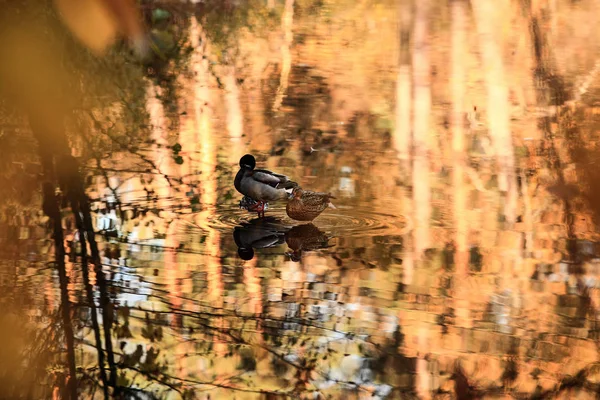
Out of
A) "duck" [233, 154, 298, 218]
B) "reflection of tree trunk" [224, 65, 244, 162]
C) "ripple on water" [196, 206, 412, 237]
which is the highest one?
"reflection of tree trunk" [224, 65, 244, 162]

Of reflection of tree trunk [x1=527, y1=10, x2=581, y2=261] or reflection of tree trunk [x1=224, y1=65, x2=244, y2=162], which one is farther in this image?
reflection of tree trunk [x1=224, y1=65, x2=244, y2=162]

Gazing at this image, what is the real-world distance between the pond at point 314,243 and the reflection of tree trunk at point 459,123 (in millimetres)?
33

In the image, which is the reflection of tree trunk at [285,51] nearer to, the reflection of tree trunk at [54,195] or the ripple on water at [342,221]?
the reflection of tree trunk at [54,195]

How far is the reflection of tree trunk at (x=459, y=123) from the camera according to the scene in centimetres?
682

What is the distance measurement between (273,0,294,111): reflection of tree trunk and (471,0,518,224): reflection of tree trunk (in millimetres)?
2352

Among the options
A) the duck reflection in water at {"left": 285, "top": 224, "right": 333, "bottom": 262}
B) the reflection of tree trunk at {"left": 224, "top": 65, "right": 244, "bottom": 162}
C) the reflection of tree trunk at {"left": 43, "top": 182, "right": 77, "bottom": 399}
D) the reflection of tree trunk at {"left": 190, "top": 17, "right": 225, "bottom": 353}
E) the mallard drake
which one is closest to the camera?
the reflection of tree trunk at {"left": 43, "top": 182, "right": 77, "bottom": 399}

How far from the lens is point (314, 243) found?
663 centimetres

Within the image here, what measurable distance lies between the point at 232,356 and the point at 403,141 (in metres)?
5.34

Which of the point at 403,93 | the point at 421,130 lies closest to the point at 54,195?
the point at 421,130

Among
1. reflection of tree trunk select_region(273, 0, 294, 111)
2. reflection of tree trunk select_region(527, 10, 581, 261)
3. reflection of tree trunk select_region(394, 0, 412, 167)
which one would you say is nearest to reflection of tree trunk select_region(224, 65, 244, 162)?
reflection of tree trunk select_region(273, 0, 294, 111)

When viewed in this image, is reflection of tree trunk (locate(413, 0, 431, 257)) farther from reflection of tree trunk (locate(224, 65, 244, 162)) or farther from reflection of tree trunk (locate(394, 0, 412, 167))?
reflection of tree trunk (locate(224, 65, 244, 162))

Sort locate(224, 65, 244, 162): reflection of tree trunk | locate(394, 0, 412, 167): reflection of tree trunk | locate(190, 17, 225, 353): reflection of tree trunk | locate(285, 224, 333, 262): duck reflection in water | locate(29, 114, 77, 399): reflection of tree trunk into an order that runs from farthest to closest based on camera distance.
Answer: locate(394, 0, 412, 167): reflection of tree trunk < locate(224, 65, 244, 162): reflection of tree trunk < locate(285, 224, 333, 262): duck reflection in water < locate(190, 17, 225, 353): reflection of tree trunk < locate(29, 114, 77, 399): reflection of tree trunk

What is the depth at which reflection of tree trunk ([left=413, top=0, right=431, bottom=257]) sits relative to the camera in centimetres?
703

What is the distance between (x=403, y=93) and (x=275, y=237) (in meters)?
5.97
